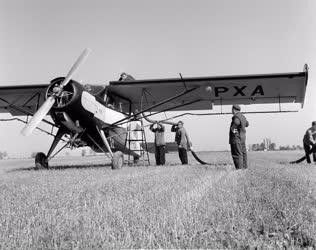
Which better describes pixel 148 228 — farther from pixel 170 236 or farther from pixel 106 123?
pixel 106 123

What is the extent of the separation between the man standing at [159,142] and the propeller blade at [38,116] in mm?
5398

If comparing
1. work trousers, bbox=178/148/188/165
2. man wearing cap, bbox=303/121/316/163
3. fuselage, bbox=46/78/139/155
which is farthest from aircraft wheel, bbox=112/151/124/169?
man wearing cap, bbox=303/121/316/163

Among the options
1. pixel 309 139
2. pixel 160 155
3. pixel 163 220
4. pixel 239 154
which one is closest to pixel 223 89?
pixel 160 155

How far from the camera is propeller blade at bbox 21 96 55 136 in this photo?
10.3 metres

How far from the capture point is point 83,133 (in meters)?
12.3

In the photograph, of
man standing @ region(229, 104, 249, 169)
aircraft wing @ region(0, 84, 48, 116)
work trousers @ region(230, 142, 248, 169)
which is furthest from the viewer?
aircraft wing @ region(0, 84, 48, 116)

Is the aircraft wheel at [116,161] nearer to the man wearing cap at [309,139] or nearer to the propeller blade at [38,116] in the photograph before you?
the propeller blade at [38,116]

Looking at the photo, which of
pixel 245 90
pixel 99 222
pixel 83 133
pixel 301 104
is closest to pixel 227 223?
pixel 99 222

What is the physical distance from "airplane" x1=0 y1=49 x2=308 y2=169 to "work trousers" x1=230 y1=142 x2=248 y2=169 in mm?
2828

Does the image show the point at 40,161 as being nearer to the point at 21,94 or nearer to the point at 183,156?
the point at 21,94

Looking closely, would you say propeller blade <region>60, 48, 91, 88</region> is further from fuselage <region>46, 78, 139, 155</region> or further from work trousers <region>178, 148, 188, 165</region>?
work trousers <region>178, 148, 188, 165</region>

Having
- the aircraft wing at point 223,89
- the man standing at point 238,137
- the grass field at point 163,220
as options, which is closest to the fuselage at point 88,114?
the aircraft wing at point 223,89

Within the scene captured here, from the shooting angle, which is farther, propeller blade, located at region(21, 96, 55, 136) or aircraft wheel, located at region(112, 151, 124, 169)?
aircraft wheel, located at region(112, 151, 124, 169)

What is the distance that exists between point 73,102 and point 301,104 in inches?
368
